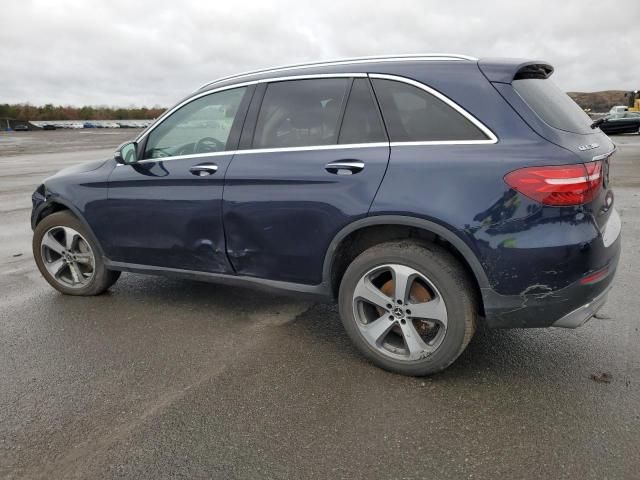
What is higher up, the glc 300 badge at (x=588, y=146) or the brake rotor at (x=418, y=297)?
the glc 300 badge at (x=588, y=146)

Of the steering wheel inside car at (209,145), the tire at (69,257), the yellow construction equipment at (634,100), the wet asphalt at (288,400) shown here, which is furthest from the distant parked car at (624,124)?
the tire at (69,257)

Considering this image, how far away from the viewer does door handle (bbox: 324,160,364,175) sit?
124 inches

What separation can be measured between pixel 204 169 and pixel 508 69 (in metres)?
2.06

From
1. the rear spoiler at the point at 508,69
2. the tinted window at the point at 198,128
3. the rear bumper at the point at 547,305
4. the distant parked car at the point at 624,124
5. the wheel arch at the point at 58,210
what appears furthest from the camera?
the distant parked car at the point at 624,124

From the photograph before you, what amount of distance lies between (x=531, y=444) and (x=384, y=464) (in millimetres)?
727

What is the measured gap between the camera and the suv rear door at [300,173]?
10.5ft

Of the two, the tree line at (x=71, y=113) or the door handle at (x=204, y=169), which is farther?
the tree line at (x=71, y=113)

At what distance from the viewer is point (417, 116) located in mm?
3115

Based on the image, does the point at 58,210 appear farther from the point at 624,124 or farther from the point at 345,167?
the point at 624,124

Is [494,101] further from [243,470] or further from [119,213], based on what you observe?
[119,213]

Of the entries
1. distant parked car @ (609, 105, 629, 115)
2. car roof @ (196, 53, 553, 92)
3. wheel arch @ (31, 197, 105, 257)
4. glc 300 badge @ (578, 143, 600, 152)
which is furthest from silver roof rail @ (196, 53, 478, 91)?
distant parked car @ (609, 105, 629, 115)

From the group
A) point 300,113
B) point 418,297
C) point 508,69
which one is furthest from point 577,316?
point 300,113

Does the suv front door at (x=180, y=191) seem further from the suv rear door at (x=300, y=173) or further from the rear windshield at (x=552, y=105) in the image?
the rear windshield at (x=552, y=105)

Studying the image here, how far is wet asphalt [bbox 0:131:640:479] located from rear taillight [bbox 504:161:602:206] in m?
1.11
